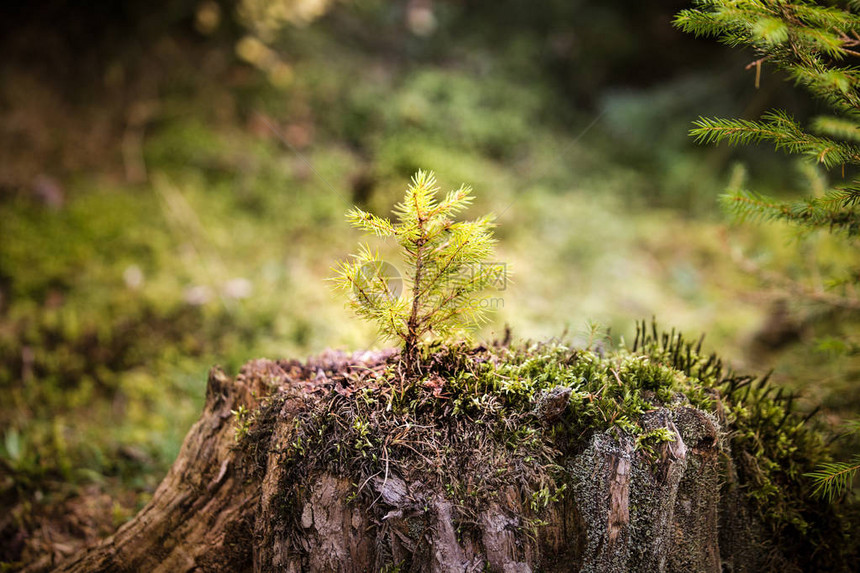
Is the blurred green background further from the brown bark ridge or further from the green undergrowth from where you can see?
the brown bark ridge

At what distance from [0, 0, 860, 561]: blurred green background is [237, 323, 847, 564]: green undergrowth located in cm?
151

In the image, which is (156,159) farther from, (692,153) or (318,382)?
(692,153)

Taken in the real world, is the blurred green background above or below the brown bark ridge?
above

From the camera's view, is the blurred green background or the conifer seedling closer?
the conifer seedling

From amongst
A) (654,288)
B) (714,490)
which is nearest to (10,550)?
(714,490)

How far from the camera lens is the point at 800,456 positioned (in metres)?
2.10

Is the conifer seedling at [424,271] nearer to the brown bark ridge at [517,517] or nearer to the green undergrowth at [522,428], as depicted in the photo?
the green undergrowth at [522,428]

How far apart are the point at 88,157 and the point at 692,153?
28.7ft

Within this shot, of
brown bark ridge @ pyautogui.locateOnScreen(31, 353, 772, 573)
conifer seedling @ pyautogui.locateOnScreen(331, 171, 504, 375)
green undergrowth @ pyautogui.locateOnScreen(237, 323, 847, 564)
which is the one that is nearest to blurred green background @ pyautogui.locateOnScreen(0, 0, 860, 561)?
green undergrowth @ pyautogui.locateOnScreen(237, 323, 847, 564)

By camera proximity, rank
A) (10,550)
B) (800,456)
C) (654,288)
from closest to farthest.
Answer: (800,456), (10,550), (654,288)

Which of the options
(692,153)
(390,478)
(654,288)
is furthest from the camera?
(692,153)

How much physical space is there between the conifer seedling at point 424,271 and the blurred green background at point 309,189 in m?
2.01

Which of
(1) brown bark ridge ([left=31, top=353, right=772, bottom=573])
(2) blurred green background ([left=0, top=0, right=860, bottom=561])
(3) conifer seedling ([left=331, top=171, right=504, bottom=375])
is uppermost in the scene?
(2) blurred green background ([left=0, top=0, right=860, bottom=561])

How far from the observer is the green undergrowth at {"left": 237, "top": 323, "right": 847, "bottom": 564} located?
1.72 meters
